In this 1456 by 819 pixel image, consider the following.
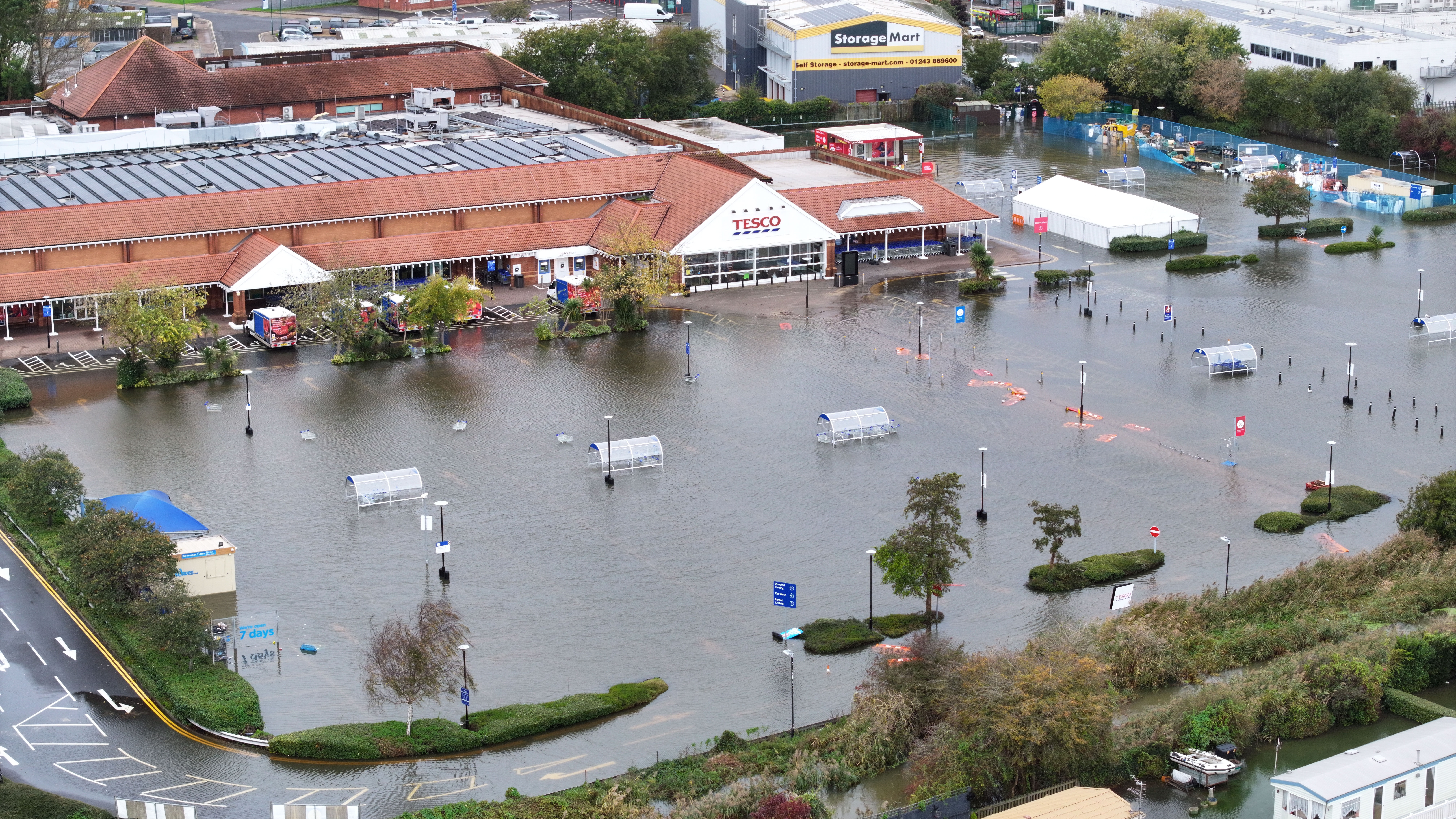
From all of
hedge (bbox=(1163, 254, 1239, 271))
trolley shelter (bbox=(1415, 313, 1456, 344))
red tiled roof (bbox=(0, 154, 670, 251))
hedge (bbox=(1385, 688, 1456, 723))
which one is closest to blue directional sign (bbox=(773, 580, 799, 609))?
hedge (bbox=(1385, 688, 1456, 723))

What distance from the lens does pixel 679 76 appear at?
12256cm

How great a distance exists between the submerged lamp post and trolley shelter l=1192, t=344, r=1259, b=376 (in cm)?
332

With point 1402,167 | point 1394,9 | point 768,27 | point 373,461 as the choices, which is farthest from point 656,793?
point 1394,9

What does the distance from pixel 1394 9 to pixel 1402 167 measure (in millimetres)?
26934

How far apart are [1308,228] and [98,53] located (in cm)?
8661

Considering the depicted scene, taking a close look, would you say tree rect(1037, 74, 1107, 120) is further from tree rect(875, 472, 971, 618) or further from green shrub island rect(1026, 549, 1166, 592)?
tree rect(875, 472, 971, 618)

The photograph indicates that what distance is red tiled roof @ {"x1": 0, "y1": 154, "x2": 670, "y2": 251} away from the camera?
7644cm

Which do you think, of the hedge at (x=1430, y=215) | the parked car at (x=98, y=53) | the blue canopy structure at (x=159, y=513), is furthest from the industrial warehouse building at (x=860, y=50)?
the blue canopy structure at (x=159, y=513)

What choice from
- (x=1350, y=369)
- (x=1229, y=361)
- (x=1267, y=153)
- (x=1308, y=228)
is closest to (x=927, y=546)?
(x=1229, y=361)

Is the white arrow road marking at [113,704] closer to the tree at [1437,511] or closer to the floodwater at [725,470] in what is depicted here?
the floodwater at [725,470]

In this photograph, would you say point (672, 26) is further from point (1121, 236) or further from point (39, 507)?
point (39, 507)

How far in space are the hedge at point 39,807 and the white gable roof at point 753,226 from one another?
46.1m

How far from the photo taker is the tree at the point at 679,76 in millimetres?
121375

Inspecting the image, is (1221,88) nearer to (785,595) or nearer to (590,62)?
(590,62)
